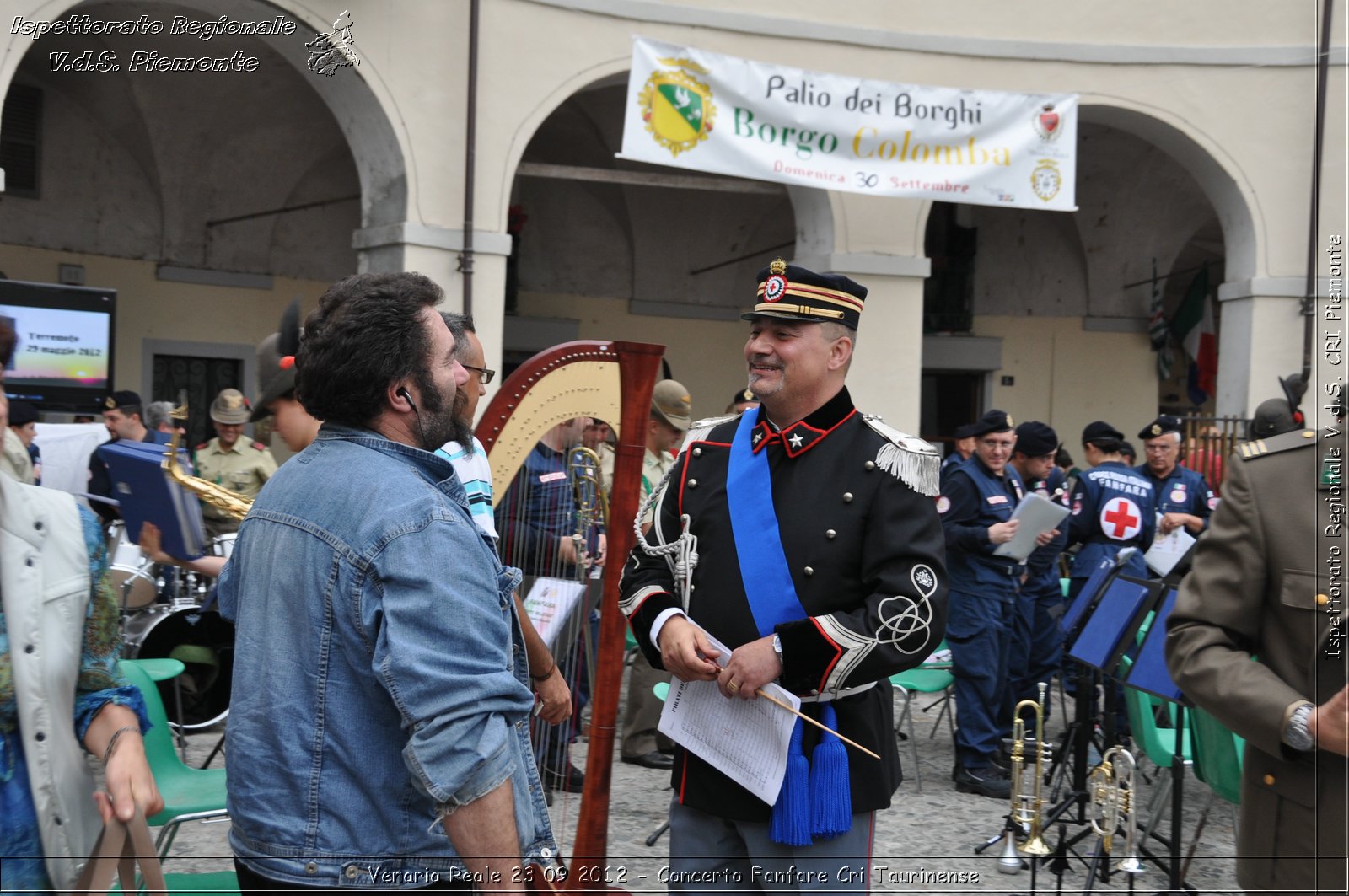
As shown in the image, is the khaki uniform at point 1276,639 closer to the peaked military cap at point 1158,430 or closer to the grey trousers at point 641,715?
the grey trousers at point 641,715

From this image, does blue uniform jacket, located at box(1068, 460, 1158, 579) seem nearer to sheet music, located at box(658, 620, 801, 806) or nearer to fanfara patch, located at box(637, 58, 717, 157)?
fanfara patch, located at box(637, 58, 717, 157)

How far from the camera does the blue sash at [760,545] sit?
9.11 ft

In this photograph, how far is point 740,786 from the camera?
9.04ft

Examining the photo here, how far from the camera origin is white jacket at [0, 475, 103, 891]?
213 cm

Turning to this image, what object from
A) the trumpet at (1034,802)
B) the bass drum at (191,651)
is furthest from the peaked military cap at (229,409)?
the trumpet at (1034,802)

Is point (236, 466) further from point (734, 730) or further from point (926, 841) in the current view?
point (734, 730)

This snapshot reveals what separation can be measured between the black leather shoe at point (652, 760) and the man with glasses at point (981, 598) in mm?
1671

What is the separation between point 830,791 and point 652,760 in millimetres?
4244

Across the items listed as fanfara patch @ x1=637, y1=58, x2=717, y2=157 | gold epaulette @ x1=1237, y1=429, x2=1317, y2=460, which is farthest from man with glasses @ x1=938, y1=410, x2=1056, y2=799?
fanfara patch @ x1=637, y1=58, x2=717, y2=157

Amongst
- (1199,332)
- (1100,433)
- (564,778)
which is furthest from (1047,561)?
(1199,332)

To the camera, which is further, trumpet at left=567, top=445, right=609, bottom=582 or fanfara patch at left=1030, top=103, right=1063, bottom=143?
fanfara patch at left=1030, top=103, right=1063, bottom=143

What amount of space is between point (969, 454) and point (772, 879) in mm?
5781

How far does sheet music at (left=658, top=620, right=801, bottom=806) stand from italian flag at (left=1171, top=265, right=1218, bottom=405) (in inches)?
651

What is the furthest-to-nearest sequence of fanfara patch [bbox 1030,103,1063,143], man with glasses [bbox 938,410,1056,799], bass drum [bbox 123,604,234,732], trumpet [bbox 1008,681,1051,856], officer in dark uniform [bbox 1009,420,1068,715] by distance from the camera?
fanfara patch [bbox 1030,103,1063,143] → officer in dark uniform [bbox 1009,420,1068,715] → bass drum [bbox 123,604,234,732] → man with glasses [bbox 938,410,1056,799] → trumpet [bbox 1008,681,1051,856]
